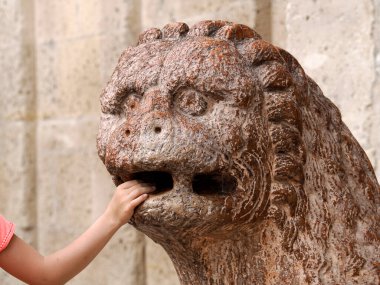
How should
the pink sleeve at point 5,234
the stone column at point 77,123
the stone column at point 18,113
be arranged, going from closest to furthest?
the pink sleeve at point 5,234, the stone column at point 77,123, the stone column at point 18,113

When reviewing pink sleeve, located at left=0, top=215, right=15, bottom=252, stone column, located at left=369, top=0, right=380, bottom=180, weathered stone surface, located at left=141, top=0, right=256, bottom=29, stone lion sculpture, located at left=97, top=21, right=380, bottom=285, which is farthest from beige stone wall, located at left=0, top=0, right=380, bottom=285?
pink sleeve, located at left=0, top=215, right=15, bottom=252

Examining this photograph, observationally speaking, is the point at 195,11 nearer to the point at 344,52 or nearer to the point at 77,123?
the point at 344,52

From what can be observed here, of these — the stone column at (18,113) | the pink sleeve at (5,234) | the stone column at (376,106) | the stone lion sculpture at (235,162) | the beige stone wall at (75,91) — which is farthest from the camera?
the stone column at (18,113)

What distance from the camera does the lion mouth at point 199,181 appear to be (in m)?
1.27

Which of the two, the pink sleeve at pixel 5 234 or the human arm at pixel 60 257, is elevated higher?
the pink sleeve at pixel 5 234

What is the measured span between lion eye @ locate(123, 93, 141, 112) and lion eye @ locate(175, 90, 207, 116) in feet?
0.25

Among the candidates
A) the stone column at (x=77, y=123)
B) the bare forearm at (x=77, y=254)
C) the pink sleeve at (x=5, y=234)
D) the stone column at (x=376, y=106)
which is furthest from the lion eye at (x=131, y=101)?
the stone column at (x=77, y=123)

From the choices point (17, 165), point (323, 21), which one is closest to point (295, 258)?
point (323, 21)

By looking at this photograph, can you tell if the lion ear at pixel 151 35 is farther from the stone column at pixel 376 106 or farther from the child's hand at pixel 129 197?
the stone column at pixel 376 106

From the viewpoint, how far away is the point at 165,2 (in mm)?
2531

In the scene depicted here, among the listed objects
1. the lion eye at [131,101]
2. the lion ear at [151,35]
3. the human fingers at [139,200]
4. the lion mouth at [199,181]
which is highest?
the lion ear at [151,35]

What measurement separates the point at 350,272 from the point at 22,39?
2138mm

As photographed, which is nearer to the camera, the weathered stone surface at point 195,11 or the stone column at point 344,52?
the stone column at point 344,52

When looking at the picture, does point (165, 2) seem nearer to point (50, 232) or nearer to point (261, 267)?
point (50, 232)
